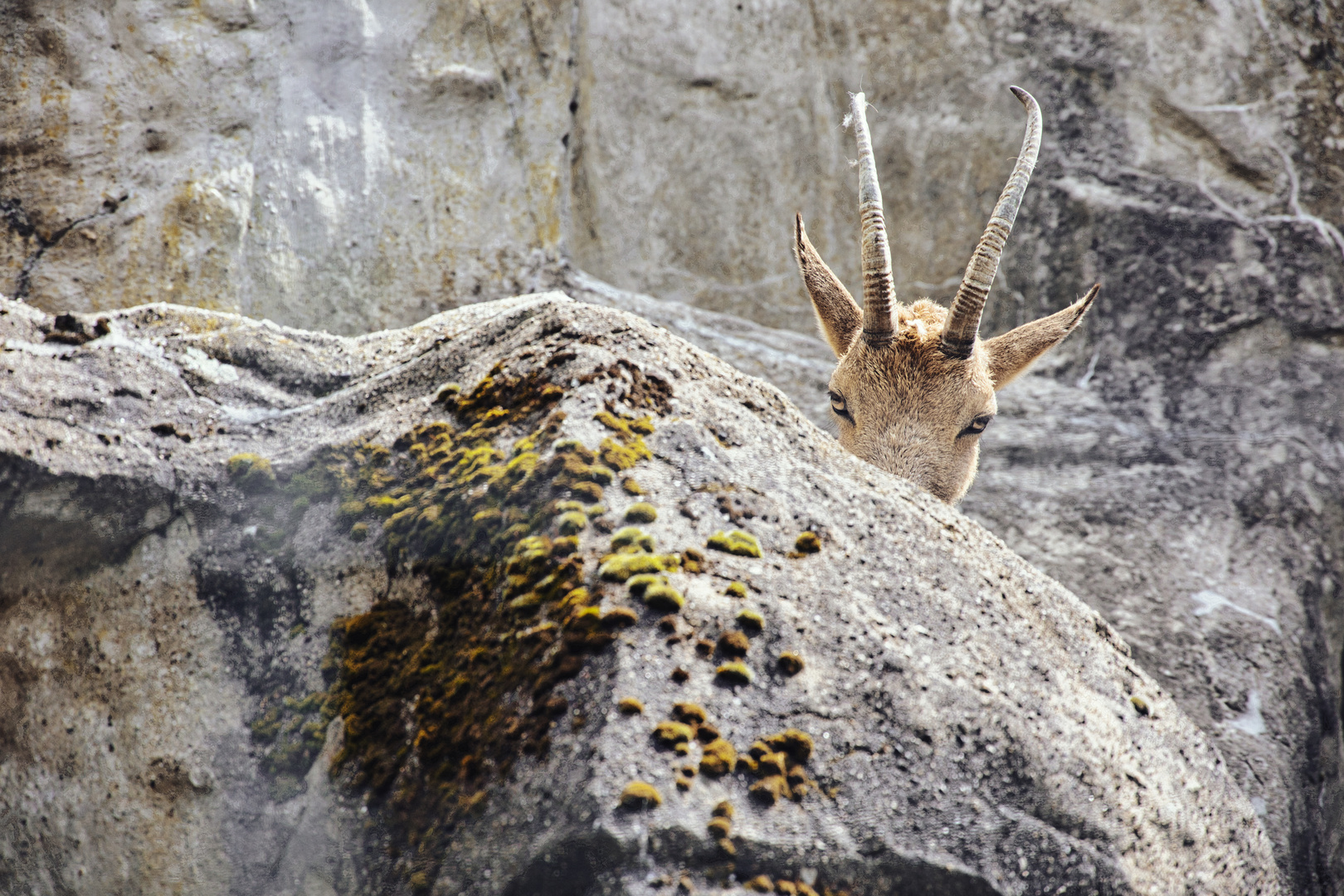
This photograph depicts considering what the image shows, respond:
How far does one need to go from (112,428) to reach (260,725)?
105cm

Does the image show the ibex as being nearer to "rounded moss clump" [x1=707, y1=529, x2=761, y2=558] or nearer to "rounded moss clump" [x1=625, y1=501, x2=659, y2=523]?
"rounded moss clump" [x1=707, y1=529, x2=761, y2=558]

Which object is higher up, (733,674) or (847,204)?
(847,204)

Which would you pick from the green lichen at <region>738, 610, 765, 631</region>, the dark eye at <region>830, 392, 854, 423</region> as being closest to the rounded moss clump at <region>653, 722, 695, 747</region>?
the green lichen at <region>738, 610, 765, 631</region>

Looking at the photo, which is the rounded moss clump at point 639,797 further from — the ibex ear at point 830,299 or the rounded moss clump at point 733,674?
the ibex ear at point 830,299

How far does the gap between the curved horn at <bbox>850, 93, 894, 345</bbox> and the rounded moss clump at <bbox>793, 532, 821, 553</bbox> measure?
280 centimetres

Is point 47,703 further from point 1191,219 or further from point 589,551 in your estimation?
point 1191,219

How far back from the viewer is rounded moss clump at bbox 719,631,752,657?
222 cm

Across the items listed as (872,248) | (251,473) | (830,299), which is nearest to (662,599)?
(251,473)

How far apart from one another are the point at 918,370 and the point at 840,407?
1.88 ft

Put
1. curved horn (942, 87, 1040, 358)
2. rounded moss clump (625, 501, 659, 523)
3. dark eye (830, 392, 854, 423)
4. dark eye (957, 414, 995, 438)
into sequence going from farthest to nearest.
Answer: dark eye (830, 392, 854, 423) → dark eye (957, 414, 995, 438) → curved horn (942, 87, 1040, 358) → rounded moss clump (625, 501, 659, 523)

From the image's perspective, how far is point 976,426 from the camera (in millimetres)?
5504

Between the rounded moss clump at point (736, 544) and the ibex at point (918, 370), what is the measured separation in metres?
2.81

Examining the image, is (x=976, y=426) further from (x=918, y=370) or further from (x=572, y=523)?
(x=572, y=523)

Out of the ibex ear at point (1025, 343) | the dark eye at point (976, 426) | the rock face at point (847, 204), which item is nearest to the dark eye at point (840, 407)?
the dark eye at point (976, 426)
